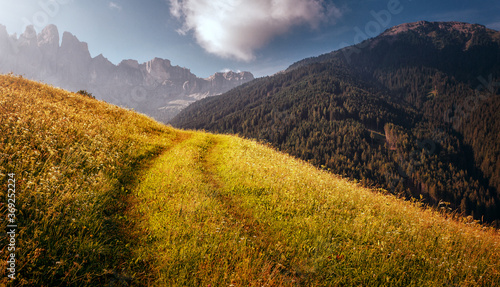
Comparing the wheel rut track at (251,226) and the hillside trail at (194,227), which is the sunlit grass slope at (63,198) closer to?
the hillside trail at (194,227)

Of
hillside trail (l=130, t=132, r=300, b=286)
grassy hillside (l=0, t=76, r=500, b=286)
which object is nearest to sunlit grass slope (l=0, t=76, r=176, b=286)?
grassy hillside (l=0, t=76, r=500, b=286)

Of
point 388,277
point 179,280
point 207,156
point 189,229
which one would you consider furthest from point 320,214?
point 207,156

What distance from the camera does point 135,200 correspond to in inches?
270

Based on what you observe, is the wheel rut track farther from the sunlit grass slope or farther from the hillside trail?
the sunlit grass slope

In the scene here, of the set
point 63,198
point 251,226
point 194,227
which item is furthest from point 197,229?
point 63,198

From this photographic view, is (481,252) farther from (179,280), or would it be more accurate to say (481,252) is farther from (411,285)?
(179,280)

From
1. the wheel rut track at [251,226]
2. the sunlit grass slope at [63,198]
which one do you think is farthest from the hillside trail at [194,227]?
the sunlit grass slope at [63,198]

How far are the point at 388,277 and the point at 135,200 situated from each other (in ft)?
24.4

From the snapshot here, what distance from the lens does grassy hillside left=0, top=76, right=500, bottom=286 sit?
13.3 feet

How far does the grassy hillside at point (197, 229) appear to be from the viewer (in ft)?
13.3

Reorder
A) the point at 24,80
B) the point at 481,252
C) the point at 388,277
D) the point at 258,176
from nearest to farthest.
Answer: the point at 388,277 → the point at 481,252 → the point at 258,176 → the point at 24,80

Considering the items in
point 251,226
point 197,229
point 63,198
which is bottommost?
point 251,226

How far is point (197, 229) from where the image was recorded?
5.44 meters

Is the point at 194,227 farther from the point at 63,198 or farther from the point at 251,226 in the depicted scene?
the point at 63,198
